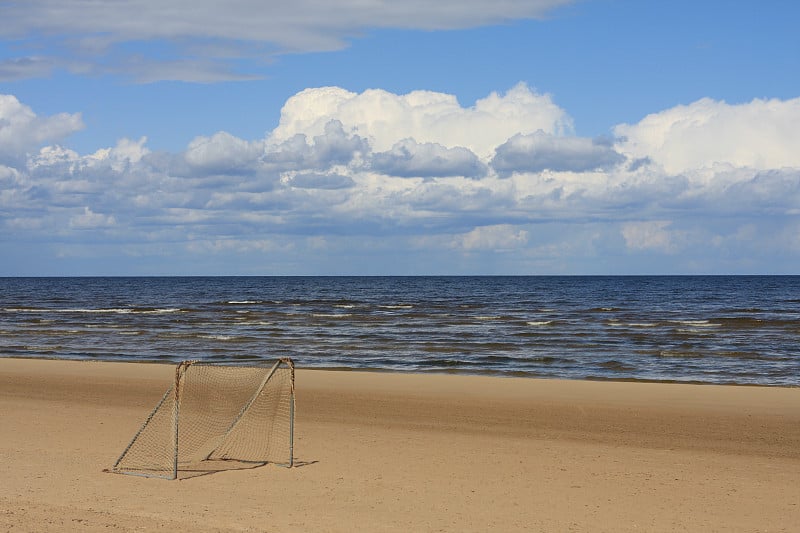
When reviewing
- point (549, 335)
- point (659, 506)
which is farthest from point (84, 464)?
point (549, 335)

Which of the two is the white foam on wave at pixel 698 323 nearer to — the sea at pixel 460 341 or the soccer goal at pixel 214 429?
the sea at pixel 460 341

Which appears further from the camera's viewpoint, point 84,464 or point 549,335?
point 549,335

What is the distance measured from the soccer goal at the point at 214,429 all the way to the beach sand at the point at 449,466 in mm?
410

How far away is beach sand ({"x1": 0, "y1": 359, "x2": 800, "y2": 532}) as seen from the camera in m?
9.39

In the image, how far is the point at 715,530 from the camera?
909 cm

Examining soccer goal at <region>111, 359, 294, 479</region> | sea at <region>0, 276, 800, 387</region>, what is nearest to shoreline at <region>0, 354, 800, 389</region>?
sea at <region>0, 276, 800, 387</region>

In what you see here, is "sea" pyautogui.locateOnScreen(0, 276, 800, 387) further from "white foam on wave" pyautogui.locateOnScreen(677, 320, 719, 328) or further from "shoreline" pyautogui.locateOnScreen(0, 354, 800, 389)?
"shoreline" pyautogui.locateOnScreen(0, 354, 800, 389)

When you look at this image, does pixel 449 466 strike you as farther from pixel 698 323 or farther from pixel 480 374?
pixel 698 323

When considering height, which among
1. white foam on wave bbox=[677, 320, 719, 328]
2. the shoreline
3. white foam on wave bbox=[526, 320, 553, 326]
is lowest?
the shoreline

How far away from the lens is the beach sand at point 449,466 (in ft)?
30.8

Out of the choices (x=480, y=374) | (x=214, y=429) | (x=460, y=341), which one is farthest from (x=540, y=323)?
(x=214, y=429)

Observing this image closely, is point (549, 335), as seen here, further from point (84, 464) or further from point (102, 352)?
point (84, 464)

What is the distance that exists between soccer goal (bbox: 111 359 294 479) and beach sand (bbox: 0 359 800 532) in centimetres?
41

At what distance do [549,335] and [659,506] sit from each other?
29.7 meters
